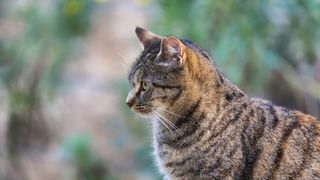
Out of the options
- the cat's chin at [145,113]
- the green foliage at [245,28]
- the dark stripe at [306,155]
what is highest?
the green foliage at [245,28]

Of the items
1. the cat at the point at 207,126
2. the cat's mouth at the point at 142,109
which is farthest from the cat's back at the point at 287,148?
the cat's mouth at the point at 142,109

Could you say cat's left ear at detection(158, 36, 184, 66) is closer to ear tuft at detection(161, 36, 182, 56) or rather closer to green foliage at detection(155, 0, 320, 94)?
ear tuft at detection(161, 36, 182, 56)

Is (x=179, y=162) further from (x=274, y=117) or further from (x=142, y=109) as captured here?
(x=274, y=117)

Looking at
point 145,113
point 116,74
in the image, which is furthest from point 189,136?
point 116,74

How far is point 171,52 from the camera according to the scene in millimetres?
2758

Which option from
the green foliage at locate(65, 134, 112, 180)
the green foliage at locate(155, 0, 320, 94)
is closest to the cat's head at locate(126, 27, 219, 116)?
the green foliage at locate(155, 0, 320, 94)

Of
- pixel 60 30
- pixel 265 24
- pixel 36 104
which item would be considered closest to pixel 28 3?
pixel 60 30

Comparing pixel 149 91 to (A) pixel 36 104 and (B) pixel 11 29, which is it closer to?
(A) pixel 36 104

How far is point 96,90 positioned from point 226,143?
488cm

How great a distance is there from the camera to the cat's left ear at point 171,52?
272 cm

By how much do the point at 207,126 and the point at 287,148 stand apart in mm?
304

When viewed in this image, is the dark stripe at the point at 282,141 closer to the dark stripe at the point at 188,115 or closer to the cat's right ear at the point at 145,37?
the dark stripe at the point at 188,115

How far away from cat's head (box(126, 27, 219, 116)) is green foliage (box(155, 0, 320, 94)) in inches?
44.9

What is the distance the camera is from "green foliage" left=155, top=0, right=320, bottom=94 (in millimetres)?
4047
